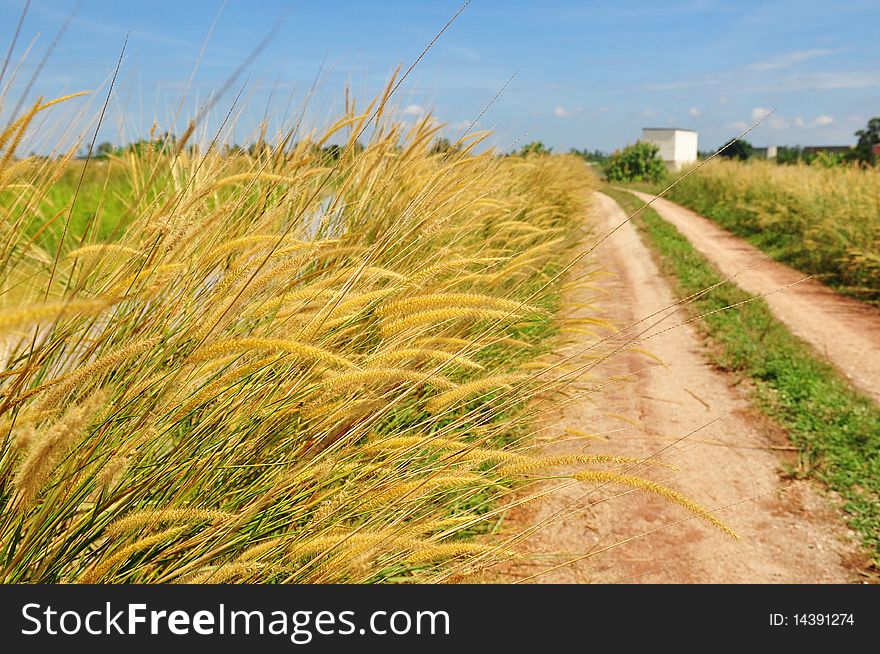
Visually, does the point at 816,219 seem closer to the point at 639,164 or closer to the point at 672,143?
the point at 639,164

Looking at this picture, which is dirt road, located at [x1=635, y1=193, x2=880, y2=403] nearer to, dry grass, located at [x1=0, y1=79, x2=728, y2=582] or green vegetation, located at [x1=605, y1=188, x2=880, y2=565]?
green vegetation, located at [x1=605, y1=188, x2=880, y2=565]

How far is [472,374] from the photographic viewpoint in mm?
2820

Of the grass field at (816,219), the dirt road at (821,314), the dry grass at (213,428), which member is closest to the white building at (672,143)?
the grass field at (816,219)

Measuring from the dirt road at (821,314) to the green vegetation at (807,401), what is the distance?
0.24 m

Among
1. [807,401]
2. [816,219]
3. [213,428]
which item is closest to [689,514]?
[807,401]

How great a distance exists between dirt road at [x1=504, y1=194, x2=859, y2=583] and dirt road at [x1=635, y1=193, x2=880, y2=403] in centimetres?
110

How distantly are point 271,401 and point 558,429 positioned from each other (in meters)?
2.56

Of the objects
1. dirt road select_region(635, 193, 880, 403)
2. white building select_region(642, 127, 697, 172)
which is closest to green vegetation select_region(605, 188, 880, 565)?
dirt road select_region(635, 193, 880, 403)

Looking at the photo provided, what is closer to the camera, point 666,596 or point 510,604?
point 510,604

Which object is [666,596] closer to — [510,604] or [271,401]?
[510,604]

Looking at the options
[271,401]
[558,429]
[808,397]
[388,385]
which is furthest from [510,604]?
[808,397]

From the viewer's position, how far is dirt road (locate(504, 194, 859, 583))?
2.64 metres

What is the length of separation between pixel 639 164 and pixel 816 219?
2744 cm

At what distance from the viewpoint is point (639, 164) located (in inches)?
1465
